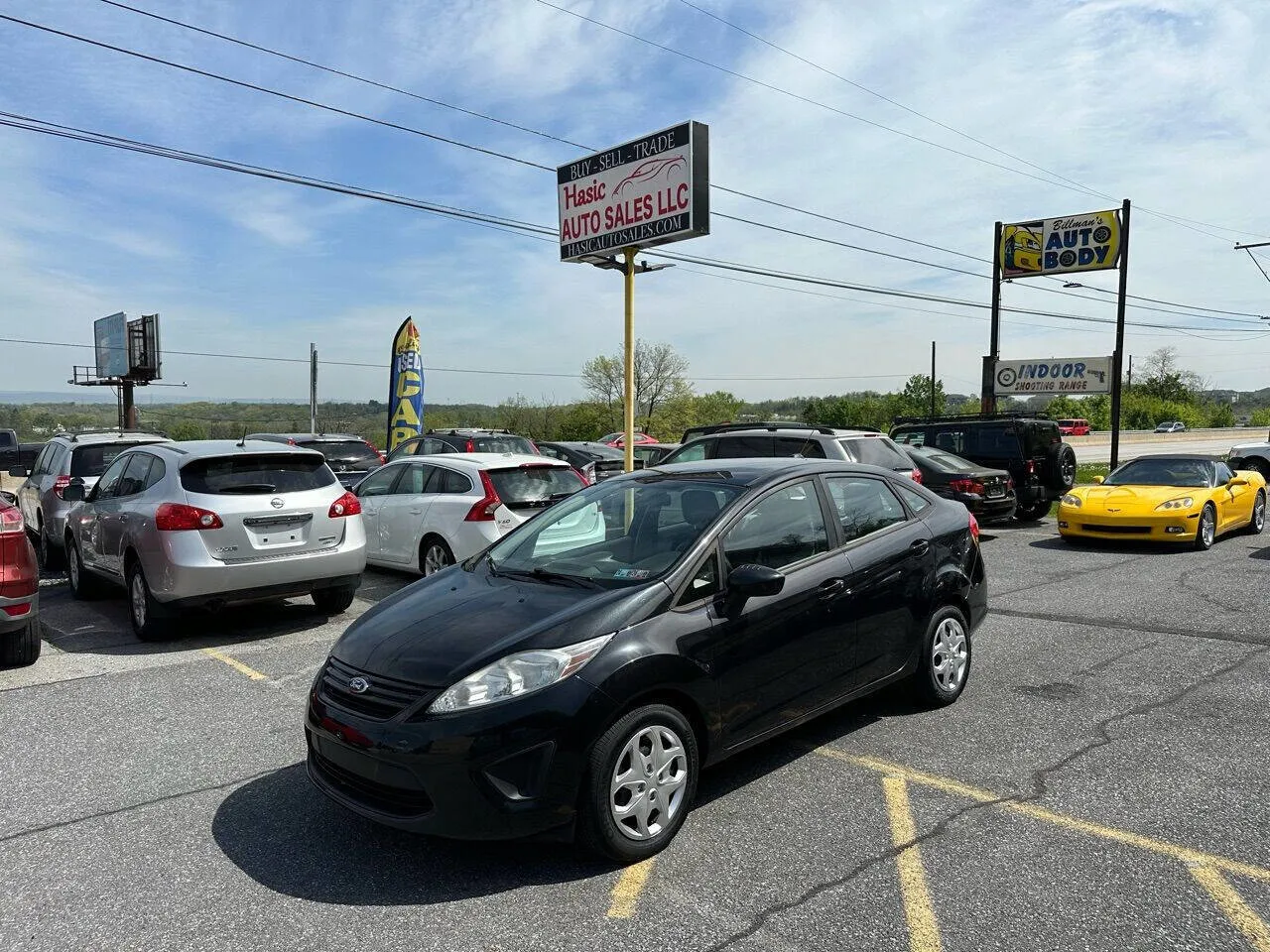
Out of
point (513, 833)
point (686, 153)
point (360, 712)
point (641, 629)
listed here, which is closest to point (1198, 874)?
point (641, 629)

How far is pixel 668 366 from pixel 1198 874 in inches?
2988

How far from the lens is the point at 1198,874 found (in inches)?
132

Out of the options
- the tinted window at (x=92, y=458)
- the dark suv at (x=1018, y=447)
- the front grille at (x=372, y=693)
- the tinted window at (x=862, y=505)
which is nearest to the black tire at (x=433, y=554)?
the tinted window at (x=92, y=458)

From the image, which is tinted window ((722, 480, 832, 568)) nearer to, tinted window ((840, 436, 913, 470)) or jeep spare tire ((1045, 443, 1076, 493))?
tinted window ((840, 436, 913, 470))

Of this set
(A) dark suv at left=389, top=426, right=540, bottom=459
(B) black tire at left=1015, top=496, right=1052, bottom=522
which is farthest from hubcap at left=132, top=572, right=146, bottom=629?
(B) black tire at left=1015, top=496, right=1052, bottom=522

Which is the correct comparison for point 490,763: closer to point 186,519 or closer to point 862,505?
point 862,505

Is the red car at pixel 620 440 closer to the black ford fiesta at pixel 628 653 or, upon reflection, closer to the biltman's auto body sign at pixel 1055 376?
the biltman's auto body sign at pixel 1055 376

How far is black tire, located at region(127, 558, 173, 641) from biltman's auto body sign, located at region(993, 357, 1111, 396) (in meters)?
23.5

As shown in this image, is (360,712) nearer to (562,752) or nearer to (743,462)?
(562,752)

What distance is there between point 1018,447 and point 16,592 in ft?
44.5

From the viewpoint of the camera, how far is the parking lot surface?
3049 millimetres

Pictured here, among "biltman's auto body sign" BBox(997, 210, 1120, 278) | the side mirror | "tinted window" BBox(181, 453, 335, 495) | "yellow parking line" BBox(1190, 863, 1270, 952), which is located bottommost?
"yellow parking line" BBox(1190, 863, 1270, 952)

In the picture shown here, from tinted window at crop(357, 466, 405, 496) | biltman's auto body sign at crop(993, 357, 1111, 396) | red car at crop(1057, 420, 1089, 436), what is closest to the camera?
tinted window at crop(357, 466, 405, 496)

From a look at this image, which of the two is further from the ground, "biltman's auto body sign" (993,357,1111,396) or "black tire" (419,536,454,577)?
"biltman's auto body sign" (993,357,1111,396)
